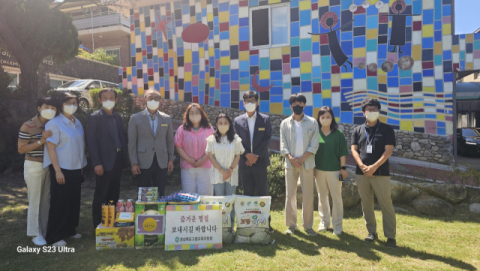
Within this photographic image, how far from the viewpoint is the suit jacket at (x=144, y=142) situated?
4656mm

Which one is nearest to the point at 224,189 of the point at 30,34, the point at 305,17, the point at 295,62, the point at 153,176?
the point at 153,176

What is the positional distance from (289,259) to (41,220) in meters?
3.50

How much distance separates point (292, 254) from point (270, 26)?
26.5 feet

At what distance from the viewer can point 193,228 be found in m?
4.10

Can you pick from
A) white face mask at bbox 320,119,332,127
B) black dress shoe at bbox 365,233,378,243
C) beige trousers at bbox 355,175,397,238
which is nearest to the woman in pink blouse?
white face mask at bbox 320,119,332,127

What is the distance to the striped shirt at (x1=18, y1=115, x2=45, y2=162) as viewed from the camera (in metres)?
4.15

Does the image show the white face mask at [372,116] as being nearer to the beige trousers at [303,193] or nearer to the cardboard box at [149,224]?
the beige trousers at [303,193]

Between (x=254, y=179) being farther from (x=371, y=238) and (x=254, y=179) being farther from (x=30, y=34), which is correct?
(x=30, y=34)

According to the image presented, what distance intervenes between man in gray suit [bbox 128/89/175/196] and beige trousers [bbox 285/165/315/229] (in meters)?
1.91

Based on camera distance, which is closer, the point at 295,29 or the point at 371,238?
the point at 371,238

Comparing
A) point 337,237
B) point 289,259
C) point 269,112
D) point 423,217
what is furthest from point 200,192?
point 269,112

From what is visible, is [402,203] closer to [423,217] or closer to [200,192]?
[423,217]

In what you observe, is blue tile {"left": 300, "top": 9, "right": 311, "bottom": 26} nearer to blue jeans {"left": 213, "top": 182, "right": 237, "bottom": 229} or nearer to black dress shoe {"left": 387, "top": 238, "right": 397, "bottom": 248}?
blue jeans {"left": 213, "top": 182, "right": 237, "bottom": 229}

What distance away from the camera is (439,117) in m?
8.81
